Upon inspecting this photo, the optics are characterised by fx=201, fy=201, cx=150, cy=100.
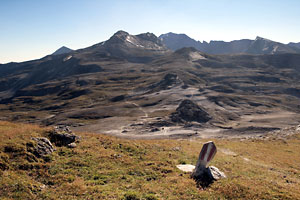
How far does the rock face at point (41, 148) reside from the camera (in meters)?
17.6

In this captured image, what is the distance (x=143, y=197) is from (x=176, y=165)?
27.2 feet

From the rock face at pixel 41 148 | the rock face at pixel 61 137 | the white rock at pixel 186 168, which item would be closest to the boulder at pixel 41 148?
the rock face at pixel 41 148

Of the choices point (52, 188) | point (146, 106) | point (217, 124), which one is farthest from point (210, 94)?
point (52, 188)

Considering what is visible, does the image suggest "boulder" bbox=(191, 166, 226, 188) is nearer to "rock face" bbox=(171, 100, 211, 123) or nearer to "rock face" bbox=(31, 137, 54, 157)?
"rock face" bbox=(31, 137, 54, 157)

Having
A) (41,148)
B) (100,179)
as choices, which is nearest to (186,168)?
→ (100,179)

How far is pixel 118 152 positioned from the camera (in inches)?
895

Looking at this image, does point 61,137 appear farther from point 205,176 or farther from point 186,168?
point 205,176

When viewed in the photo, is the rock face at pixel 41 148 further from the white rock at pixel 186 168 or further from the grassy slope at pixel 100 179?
the white rock at pixel 186 168

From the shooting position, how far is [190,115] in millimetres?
104062

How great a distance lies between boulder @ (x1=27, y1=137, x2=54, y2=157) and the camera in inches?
692

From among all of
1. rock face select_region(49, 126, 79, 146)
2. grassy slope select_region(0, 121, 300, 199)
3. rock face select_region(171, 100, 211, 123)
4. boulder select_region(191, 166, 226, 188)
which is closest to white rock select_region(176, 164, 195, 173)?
grassy slope select_region(0, 121, 300, 199)

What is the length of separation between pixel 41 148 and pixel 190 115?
91.2m

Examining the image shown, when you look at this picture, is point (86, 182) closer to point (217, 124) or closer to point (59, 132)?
point (59, 132)

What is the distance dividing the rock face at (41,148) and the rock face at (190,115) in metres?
84.4
